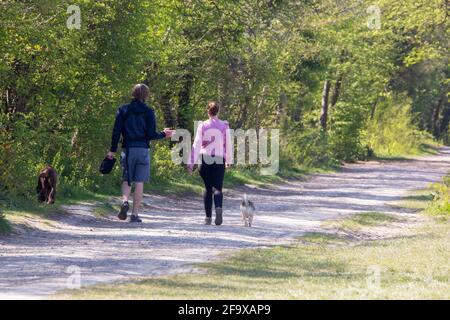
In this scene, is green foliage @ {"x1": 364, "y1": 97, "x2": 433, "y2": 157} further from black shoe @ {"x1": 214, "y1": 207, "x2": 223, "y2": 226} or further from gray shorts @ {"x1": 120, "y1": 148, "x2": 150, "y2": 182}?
gray shorts @ {"x1": 120, "y1": 148, "x2": 150, "y2": 182}

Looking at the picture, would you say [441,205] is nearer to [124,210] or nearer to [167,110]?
[124,210]

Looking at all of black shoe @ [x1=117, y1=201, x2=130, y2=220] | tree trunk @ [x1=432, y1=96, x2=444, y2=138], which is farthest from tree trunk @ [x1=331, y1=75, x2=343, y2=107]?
tree trunk @ [x1=432, y1=96, x2=444, y2=138]

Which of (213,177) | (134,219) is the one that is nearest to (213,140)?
(213,177)

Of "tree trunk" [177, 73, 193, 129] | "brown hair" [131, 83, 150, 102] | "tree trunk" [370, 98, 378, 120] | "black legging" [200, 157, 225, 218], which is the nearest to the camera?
"brown hair" [131, 83, 150, 102]

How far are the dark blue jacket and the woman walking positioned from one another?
0.73 m

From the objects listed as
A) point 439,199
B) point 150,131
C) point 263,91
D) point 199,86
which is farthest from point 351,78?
point 150,131

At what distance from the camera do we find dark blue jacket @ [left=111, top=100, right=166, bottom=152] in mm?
18344

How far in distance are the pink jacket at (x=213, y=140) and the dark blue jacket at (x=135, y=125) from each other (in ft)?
2.31

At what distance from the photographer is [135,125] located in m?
18.3

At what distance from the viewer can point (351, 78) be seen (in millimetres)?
54000

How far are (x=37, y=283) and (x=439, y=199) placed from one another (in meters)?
15.2

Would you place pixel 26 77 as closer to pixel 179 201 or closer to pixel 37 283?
pixel 179 201

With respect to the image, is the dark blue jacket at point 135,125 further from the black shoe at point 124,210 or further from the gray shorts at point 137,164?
the black shoe at point 124,210
